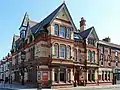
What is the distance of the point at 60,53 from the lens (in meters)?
36.5

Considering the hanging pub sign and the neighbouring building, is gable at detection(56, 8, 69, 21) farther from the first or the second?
the neighbouring building

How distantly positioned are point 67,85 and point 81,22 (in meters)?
20.1

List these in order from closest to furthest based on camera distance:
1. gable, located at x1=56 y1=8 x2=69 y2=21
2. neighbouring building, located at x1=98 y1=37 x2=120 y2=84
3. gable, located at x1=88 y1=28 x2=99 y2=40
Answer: gable, located at x1=56 y1=8 x2=69 y2=21 < gable, located at x1=88 y1=28 x2=99 y2=40 < neighbouring building, located at x1=98 y1=37 x2=120 y2=84

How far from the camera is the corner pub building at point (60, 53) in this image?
115ft

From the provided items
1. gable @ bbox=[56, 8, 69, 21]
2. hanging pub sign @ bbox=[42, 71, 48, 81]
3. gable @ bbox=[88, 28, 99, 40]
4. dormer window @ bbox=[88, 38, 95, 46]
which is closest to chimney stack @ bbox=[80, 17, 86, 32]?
gable @ bbox=[88, 28, 99, 40]

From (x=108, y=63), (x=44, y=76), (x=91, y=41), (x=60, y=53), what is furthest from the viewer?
(x=108, y=63)

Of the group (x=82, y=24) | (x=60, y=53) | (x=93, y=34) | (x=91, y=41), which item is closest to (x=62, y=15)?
→ (x=60, y=53)

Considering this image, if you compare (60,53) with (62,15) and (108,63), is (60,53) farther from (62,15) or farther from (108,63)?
(108,63)

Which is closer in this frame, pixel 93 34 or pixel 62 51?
pixel 62 51

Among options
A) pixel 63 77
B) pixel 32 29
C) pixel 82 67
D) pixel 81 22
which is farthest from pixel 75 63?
pixel 81 22

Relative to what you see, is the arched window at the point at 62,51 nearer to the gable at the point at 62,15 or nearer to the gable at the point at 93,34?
the gable at the point at 62,15

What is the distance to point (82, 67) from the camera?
4175 cm

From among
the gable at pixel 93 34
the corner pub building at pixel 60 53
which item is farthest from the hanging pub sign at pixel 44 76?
the gable at pixel 93 34

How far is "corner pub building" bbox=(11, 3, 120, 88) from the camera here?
3497cm
